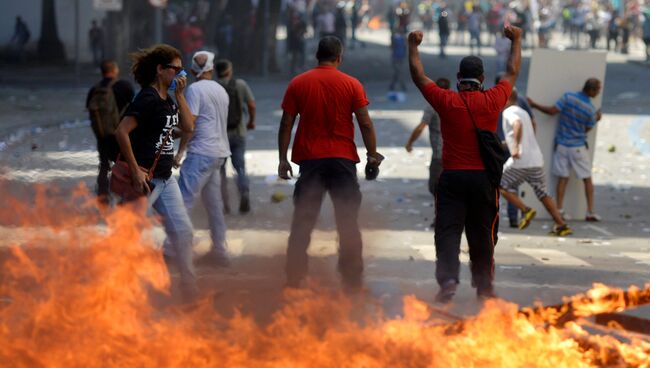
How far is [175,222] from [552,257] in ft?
13.2

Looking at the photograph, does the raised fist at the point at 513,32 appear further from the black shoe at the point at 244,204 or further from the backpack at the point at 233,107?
the black shoe at the point at 244,204

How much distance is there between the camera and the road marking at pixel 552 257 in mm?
10938

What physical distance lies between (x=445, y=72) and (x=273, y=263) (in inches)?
1128

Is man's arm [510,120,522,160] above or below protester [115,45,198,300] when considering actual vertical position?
below

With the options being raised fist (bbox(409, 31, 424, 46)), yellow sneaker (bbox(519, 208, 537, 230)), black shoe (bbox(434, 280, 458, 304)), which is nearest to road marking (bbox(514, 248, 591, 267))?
yellow sneaker (bbox(519, 208, 537, 230))

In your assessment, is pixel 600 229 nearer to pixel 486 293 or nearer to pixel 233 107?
pixel 233 107

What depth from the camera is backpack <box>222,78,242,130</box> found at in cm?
1273

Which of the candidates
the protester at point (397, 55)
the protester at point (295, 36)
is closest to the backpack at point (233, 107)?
the protester at point (397, 55)

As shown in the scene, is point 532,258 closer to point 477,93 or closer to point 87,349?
point 477,93

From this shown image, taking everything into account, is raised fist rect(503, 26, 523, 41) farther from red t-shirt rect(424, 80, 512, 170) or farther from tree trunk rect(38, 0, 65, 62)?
tree trunk rect(38, 0, 65, 62)

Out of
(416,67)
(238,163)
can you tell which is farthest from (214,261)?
(238,163)

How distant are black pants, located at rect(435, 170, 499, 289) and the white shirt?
408 centimetres

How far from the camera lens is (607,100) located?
30484 mm

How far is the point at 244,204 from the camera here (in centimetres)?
1340
